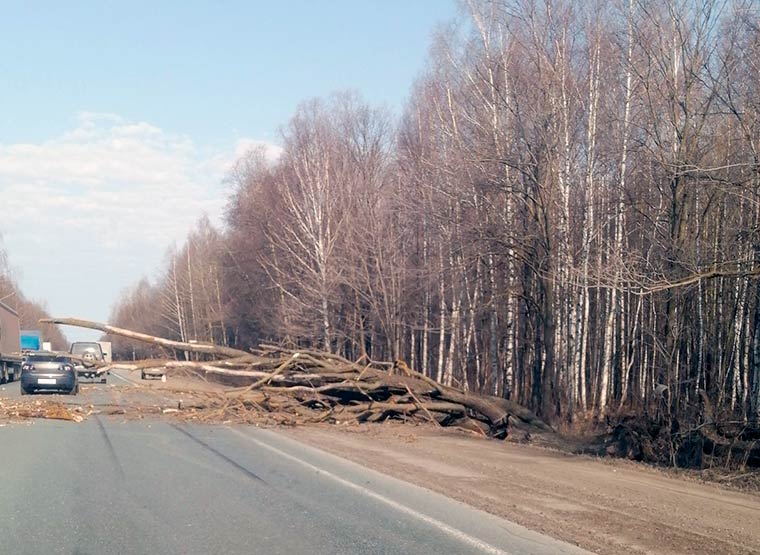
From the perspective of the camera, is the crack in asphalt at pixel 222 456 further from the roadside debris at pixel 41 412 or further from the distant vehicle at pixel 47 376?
the distant vehicle at pixel 47 376

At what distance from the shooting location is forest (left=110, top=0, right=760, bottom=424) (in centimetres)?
1950

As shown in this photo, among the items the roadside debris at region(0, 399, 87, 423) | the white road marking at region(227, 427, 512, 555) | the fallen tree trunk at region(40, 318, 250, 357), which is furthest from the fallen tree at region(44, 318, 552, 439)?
the white road marking at region(227, 427, 512, 555)

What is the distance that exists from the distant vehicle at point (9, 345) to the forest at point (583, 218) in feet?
62.5

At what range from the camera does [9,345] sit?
47750 mm

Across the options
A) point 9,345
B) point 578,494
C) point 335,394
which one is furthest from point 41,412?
point 9,345

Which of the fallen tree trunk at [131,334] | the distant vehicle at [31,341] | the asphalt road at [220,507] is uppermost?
the fallen tree trunk at [131,334]

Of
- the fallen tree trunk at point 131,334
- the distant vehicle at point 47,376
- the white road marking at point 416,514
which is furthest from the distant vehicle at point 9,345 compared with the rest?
the white road marking at point 416,514

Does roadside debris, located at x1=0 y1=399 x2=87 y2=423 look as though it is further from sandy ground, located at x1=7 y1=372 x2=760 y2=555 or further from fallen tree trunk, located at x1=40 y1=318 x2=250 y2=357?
fallen tree trunk, located at x1=40 y1=318 x2=250 y2=357

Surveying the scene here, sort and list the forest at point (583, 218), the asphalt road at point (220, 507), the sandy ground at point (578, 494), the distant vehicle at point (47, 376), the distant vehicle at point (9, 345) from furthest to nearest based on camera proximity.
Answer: the distant vehicle at point (9, 345) → the distant vehicle at point (47, 376) → the forest at point (583, 218) → the sandy ground at point (578, 494) → the asphalt road at point (220, 507)

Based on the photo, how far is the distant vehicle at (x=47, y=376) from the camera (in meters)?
30.4

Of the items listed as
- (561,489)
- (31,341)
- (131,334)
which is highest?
(131,334)

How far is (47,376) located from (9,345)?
19.8 metres

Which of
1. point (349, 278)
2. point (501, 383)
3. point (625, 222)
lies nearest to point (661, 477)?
point (625, 222)

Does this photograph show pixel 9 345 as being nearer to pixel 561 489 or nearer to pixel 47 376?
pixel 47 376
